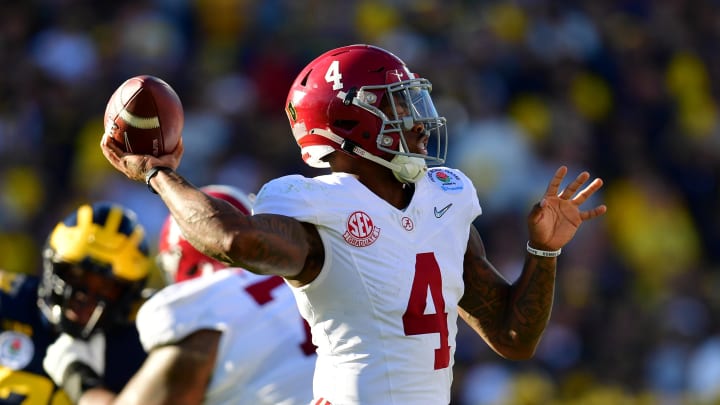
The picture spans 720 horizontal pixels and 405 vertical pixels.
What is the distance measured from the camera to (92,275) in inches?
192

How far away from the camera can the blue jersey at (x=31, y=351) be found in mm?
4797

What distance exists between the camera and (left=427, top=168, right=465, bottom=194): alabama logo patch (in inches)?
154

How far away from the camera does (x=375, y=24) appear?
432 inches

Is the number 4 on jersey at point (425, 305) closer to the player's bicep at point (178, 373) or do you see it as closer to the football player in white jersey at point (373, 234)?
the football player in white jersey at point (373, 234)

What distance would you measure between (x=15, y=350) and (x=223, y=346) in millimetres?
1063

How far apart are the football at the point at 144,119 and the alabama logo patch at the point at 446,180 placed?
33.6 inches

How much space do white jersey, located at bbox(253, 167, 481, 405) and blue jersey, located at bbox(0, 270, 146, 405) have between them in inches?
57.1

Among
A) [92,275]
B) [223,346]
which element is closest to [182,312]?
[223,346]

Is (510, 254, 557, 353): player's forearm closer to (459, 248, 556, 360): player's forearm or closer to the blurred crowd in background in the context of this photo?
(459, 248, 556, 360): player's forearm

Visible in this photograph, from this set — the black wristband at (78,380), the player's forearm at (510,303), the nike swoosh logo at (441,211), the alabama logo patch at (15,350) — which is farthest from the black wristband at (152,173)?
the alabama logo patch at (15,350)

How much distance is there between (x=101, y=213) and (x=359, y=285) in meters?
1.86

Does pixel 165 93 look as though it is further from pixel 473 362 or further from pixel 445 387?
pixel 473 362

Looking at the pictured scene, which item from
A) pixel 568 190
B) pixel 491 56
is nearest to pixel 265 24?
pixel 491 56

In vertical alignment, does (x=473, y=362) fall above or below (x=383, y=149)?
below
